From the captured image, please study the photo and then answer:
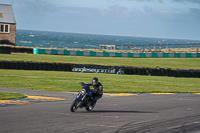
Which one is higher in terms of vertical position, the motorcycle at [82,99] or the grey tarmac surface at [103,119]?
the motorcycle at [82,99]

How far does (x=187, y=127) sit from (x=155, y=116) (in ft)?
5.99

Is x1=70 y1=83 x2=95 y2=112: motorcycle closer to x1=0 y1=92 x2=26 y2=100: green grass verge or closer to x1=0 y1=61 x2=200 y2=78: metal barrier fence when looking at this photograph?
x1=0 y1=92 x2=26 y2=100: green grass verge

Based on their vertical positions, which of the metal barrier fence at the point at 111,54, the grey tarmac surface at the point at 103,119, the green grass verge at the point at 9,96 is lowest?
the green grass verge at the point at 9,96

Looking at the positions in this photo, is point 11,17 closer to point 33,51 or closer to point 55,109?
point 33,51

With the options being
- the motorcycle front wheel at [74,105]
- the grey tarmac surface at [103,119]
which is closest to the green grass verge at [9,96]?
the grey tarmac surface at [103,119]

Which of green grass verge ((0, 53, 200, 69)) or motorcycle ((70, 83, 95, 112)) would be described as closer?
motorcycle ((70, 83, 95, 112))

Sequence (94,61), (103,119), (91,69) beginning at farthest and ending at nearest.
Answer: (94,61)
(91,69)
(103,119)

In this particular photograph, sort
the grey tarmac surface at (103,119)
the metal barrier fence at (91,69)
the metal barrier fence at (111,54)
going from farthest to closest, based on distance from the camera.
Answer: the metal barrier fence at (111,54)
the metal barrier fence at (91,69)
the grey tarmac surface at (103,119)

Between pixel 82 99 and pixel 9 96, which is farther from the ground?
pixel 82 99

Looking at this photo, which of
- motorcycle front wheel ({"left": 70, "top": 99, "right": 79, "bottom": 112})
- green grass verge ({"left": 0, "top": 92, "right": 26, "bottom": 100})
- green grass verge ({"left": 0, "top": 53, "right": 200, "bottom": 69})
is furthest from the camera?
green grass verge ({"left": 0, "top": 53, "right": 200, "bottom": 69})

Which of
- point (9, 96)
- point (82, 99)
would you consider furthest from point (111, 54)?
point (82, 99)

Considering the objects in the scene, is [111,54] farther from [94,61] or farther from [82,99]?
[82,99]

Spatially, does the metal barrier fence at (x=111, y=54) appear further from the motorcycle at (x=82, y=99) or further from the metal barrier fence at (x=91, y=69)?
the motorcycle at (x=82, y=99)

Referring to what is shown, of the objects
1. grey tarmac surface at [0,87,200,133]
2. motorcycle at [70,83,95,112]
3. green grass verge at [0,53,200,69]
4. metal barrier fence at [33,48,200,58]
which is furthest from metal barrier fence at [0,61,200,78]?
metal barrier fence at [33,48,200,58]
